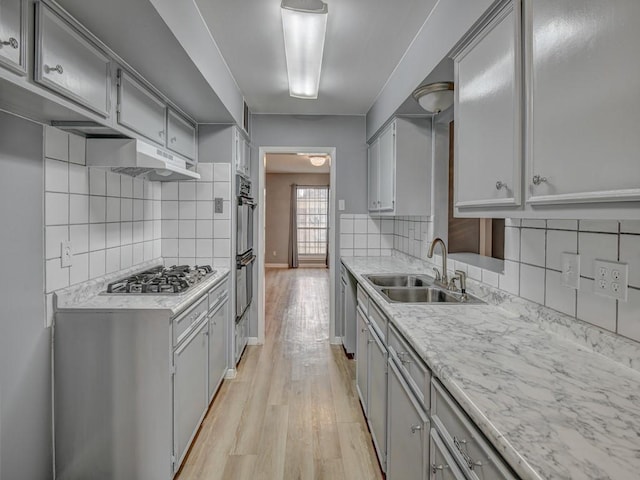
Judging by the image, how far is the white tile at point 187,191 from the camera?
10.5 ft

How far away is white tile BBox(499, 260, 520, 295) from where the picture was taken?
1.68 meters

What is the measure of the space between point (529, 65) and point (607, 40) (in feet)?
0.99

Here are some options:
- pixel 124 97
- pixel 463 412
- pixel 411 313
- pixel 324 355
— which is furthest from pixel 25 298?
pixel 324 355

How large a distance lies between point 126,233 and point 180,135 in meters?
0.81

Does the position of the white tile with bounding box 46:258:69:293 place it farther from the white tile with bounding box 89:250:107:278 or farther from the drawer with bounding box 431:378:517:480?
the drawer with bounding box 431:378:517:480

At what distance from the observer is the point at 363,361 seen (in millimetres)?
2533

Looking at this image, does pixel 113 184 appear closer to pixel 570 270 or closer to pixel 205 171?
pixel 205 171

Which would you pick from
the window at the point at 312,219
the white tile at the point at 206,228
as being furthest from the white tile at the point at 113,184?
the window at the point at 312,219

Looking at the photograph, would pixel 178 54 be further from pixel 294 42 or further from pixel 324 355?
pixel 324 355

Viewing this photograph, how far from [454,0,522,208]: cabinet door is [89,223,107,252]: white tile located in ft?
6.51

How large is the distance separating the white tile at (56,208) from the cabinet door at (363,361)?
1.76m

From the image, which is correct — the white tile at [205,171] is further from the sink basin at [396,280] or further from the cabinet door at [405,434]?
the cabinet door at [405,434]

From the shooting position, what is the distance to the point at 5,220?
156cm

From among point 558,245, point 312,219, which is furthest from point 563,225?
point 312,219
